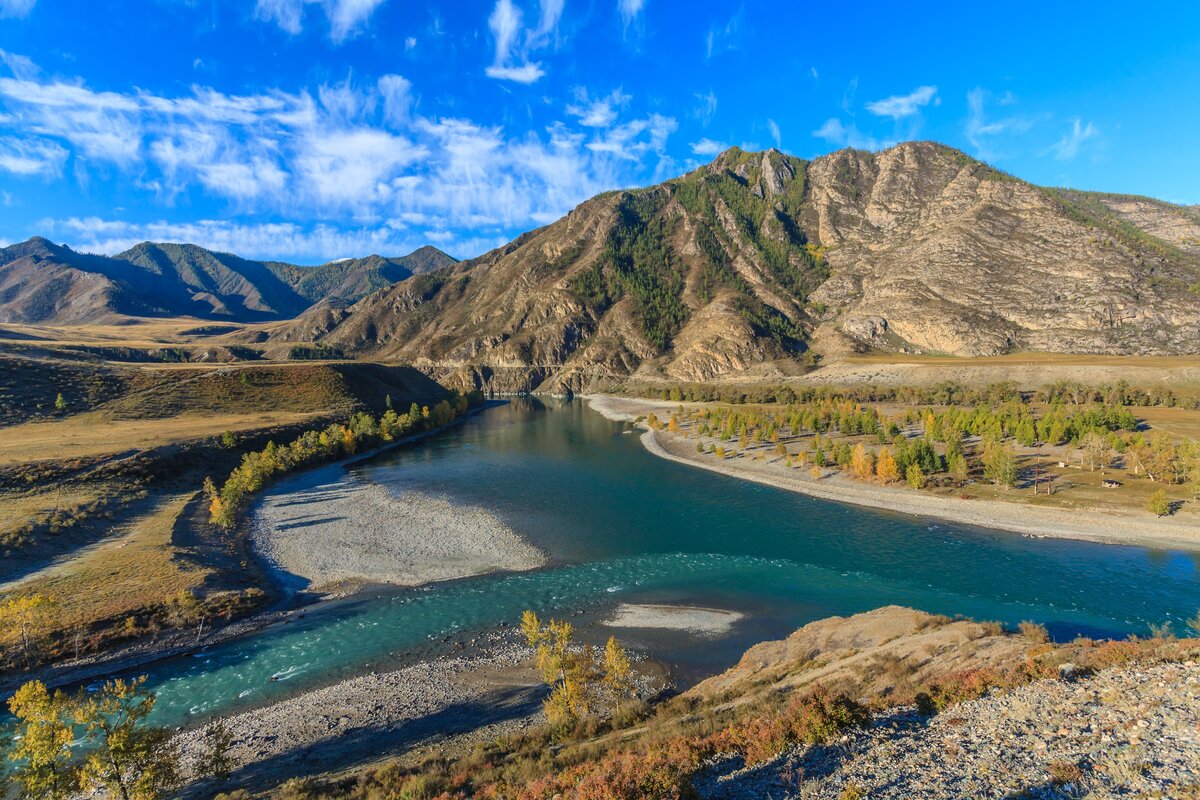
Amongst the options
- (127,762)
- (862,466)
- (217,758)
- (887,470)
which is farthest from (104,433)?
(887,470)

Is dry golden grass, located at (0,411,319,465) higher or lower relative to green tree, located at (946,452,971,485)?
higher

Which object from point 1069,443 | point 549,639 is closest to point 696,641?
point 549,639

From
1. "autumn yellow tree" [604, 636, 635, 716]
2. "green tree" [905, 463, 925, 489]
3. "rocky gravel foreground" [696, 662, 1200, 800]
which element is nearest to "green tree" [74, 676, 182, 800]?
"autumn yellow tree" [604, 636, 635, 716]

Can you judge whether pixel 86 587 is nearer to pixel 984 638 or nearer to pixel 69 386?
pixel 984 638

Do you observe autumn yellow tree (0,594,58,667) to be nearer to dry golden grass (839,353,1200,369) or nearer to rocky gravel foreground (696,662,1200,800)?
rocky gravel foreground (696,662,1200,800)

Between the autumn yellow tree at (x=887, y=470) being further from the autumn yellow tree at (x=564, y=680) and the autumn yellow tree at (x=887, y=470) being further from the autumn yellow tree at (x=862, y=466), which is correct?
the autumn yellow tree at (x=564, y=680)

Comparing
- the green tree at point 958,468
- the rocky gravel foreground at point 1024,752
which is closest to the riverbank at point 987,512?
the green tree at point 958,468
